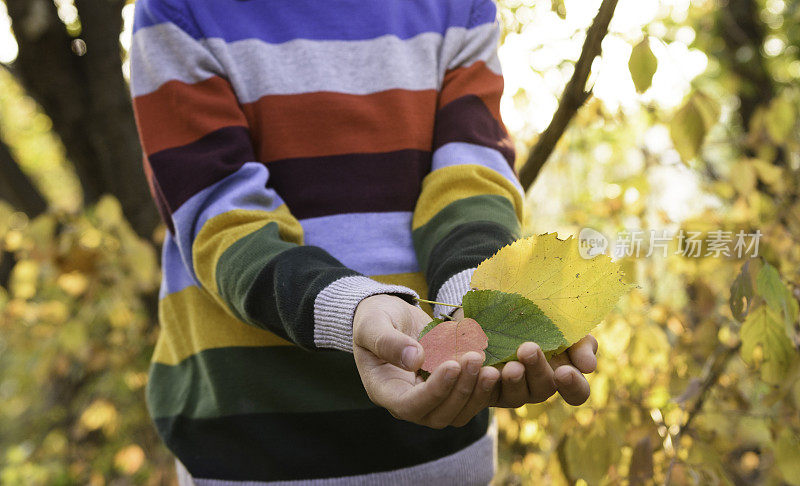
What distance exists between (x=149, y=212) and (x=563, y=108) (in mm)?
1440

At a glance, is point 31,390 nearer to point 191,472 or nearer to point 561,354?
point 191,472

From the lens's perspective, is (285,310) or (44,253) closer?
(285,310)

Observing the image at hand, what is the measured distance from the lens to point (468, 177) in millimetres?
838

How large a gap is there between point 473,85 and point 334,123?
207 millimetres

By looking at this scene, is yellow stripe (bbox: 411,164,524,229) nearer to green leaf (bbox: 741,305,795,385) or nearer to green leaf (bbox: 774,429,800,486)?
green leaf (bbox: 741,305,795,385)

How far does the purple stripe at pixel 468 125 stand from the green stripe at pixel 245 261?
0.29 meters

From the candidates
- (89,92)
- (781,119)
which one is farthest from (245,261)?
(89,92)

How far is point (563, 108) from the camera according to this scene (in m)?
0.98

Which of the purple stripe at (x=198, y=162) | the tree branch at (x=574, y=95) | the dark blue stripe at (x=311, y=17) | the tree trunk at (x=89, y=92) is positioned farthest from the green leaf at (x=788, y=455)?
the tree trunk at (x=89, y=92)

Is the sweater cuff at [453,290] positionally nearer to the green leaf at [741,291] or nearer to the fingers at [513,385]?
the fingers at [513,385]

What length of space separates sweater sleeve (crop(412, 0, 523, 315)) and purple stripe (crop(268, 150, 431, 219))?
0.12ft

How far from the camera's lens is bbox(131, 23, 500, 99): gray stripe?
0.84 metres

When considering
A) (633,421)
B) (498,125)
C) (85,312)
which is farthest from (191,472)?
(85,312)

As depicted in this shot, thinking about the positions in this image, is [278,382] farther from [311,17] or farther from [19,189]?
[19,189]
